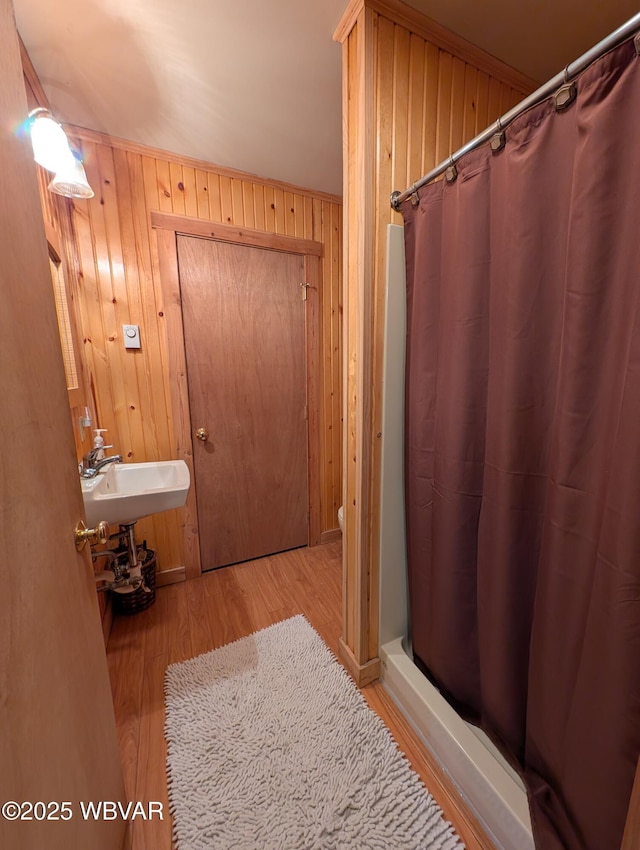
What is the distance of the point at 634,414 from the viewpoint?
64cm

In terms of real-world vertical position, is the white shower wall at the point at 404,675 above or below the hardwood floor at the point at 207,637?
above

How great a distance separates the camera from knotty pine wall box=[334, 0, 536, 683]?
42.3 inches

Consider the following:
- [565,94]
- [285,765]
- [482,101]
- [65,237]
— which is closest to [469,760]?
[285,765]

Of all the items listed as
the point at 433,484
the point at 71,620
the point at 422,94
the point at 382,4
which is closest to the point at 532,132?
the point at 422,94

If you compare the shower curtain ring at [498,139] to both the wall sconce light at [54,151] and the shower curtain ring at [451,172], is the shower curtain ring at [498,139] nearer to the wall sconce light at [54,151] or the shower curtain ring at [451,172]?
the shower curtain ring at [451,172]

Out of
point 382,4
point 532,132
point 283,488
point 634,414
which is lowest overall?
point 283,488

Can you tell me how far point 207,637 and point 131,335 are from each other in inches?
64.0

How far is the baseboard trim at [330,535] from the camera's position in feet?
8.25

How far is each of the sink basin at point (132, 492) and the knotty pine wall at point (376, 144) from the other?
795 millimetres

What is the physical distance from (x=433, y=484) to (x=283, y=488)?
1.34 m

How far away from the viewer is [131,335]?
1794 millimetres

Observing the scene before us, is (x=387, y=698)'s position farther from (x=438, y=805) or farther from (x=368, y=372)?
(x=368, y=372)

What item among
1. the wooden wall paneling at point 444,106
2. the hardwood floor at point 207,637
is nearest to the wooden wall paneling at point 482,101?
the wooden wall paneling at point 444,106

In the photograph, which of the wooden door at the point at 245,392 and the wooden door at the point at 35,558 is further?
the wooden door at the point at 245,392
